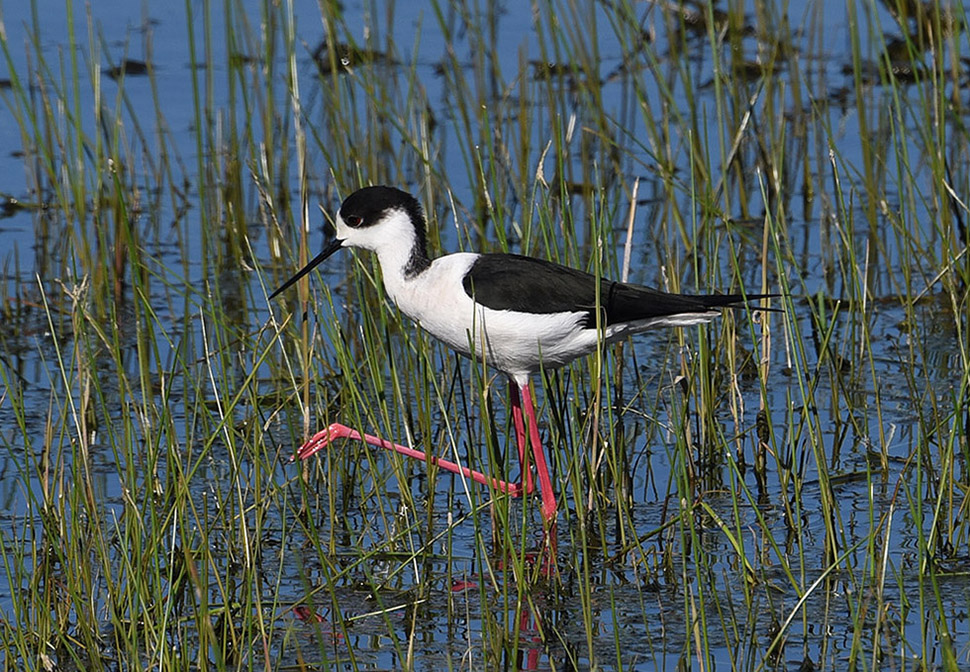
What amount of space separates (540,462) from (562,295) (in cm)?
50

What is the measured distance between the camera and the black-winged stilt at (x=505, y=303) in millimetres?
4496

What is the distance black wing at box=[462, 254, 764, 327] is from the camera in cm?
449

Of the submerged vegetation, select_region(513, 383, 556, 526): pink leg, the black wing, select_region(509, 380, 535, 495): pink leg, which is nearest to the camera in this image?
the submerged vegetation

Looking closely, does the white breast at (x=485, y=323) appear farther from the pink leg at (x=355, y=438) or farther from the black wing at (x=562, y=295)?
the pink leg at (x=355, y=438)

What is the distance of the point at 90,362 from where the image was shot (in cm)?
386

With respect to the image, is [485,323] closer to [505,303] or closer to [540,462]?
[505,303]

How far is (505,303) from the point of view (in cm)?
449

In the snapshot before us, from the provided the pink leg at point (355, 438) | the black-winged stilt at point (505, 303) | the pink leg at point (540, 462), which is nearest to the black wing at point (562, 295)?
the black-winged stilt at point (505, 303)

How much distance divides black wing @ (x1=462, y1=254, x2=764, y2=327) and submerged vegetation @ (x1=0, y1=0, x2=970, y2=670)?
0.29 ft

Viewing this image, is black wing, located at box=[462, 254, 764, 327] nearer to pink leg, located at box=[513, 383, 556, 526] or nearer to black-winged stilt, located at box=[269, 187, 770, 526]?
black-winged stilt, located at box=[269, 187, 770, 526]

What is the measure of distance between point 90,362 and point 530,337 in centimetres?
126

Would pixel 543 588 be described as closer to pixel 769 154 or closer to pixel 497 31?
pixel 769 154

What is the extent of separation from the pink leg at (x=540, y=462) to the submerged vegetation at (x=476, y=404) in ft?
0.22

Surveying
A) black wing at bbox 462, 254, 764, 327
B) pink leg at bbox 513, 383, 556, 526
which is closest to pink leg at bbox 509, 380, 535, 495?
pink leg at bbox 513, 383, 556, 526
